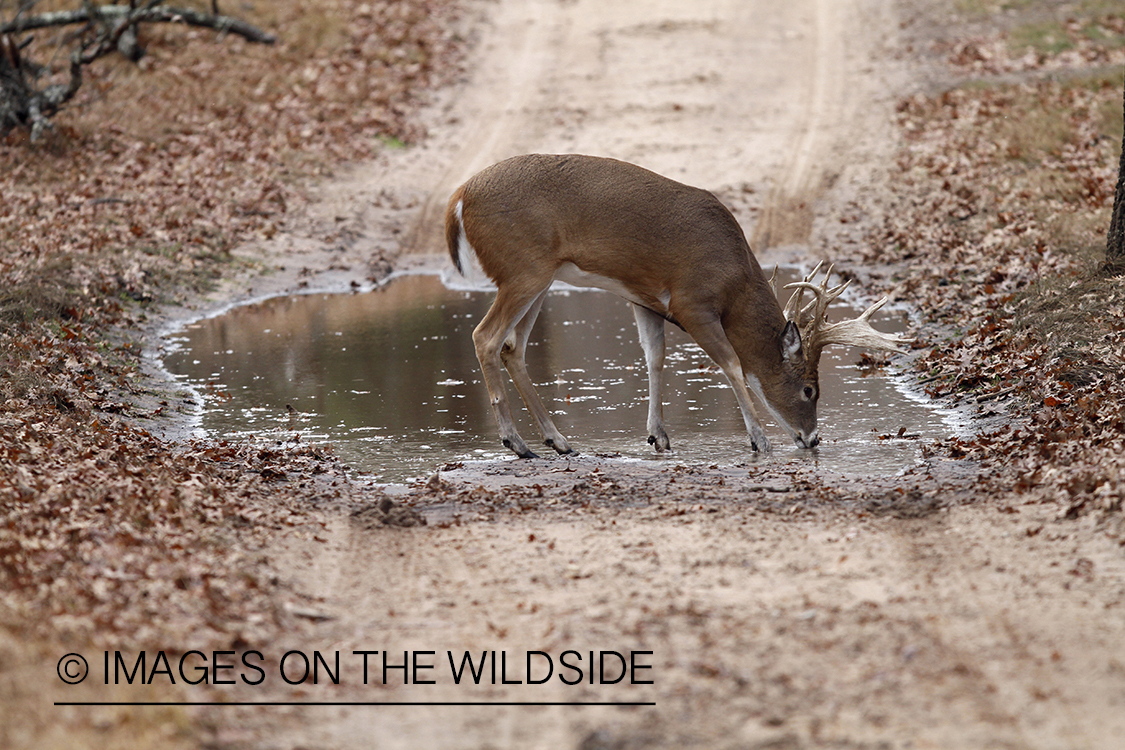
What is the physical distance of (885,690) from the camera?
4633mm

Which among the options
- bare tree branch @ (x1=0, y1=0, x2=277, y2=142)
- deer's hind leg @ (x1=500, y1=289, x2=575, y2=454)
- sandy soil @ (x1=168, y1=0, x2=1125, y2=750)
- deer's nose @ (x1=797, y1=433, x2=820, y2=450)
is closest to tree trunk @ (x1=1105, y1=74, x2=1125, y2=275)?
deer's nose @ (x1=797, y1=433, x2=820, y2=450)

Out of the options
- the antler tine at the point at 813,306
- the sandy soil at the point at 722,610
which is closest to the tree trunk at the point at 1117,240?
the antler tine at the point at 813,306

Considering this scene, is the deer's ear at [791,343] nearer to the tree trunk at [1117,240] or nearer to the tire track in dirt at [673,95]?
the tree trunk at [1117,240]

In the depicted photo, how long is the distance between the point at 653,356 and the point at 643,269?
0.87 meters

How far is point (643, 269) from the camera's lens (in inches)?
355

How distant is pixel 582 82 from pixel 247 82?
6509 millimetres

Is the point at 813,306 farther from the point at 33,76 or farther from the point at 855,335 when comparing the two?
the point at 33,76

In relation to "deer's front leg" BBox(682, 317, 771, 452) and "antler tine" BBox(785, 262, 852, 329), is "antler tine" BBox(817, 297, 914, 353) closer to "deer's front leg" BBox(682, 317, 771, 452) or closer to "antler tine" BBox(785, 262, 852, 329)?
"antler tine" BBox(785, 262, 852, 329)

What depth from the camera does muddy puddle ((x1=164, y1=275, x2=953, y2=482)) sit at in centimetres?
928

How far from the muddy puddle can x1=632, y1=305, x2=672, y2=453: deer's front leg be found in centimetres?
21

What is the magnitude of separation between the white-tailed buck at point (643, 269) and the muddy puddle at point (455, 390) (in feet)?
1.51

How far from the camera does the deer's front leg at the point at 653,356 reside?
9.31m

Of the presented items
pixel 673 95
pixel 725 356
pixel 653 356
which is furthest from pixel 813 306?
pixel 673 95

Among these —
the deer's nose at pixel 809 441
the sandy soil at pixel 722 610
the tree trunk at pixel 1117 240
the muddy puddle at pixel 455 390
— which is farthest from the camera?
the tree trunk at pixel 1117 240
